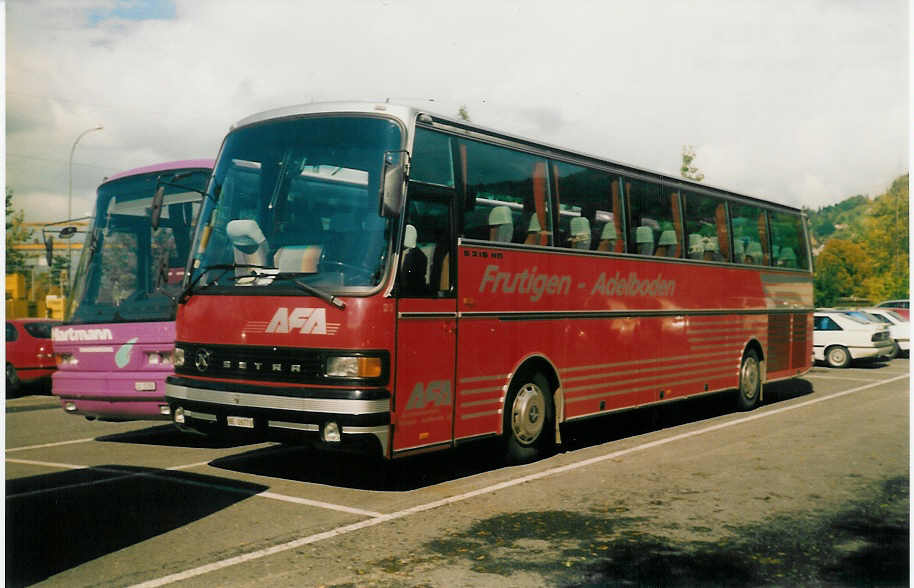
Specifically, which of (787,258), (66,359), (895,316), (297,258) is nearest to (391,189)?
(297,258)

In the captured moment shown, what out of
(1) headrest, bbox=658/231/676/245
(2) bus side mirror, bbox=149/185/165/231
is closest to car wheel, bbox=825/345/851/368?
(1) headrest, bbox=658/231/676/245

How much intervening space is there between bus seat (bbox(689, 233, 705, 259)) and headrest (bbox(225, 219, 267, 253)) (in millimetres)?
7032

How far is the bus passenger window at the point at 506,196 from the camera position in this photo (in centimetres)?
870

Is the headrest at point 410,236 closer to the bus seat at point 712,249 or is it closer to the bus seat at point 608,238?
the bus seat at point 608,238

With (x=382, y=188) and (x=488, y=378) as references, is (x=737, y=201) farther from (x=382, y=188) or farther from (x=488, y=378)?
(x=382, y=188)

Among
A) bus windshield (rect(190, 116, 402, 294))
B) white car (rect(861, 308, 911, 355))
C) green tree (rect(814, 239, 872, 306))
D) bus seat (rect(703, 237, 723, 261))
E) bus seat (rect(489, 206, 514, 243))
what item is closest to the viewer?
bus windshield (rect(190, 116, 402, 294))

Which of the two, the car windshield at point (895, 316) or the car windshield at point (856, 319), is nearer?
the car windshield at point (856, 319)

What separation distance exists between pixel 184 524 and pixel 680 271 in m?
8.05

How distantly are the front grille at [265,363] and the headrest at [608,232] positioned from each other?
14.2ft

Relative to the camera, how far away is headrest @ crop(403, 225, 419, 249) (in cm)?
768

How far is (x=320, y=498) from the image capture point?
7.61 meters

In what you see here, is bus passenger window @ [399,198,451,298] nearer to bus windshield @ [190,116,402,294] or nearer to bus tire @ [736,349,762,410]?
bus windshield @ [190,116,402,294]

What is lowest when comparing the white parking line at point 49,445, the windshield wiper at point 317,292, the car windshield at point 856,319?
the white parking line at point 49,445

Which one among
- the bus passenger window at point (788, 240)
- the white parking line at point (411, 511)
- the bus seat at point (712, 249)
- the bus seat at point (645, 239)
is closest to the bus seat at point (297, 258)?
the white parking line at point (411, 511)
